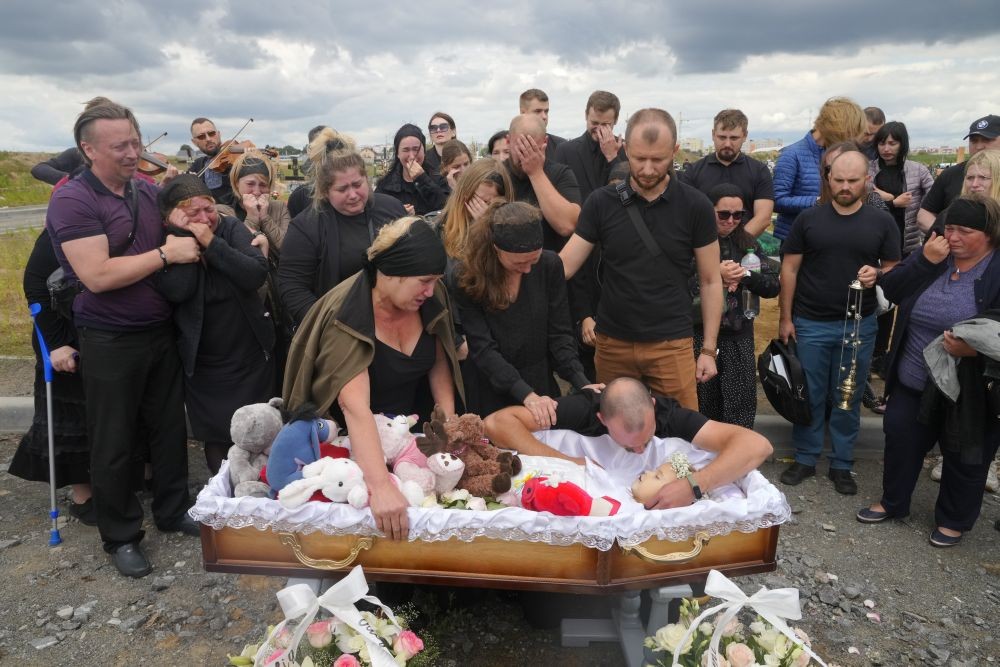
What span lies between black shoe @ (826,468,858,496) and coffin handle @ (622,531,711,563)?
94.9 inches

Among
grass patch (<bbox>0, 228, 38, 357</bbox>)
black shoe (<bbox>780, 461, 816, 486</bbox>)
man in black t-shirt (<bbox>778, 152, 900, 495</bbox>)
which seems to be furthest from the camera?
grass patch (<bbox>0, 228, 38, 357</bbox>)

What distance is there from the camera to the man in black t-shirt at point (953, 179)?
186 inches

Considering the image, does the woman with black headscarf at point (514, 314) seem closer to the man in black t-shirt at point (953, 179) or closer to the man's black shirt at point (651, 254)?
the man's black shirt at point (651, 254)

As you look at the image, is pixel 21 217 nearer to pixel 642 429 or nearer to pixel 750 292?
pixel 750 292

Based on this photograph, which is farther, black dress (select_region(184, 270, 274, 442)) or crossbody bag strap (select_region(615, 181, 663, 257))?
black dress (select_region(184, 270, 274, 442))

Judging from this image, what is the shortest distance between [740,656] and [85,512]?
12.3ft

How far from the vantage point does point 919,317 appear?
3.81 meters

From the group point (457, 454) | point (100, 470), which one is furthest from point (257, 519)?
point (100, 470)

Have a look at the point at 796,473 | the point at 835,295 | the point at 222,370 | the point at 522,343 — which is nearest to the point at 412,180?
the point at 222,370

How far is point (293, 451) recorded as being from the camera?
8.78ft

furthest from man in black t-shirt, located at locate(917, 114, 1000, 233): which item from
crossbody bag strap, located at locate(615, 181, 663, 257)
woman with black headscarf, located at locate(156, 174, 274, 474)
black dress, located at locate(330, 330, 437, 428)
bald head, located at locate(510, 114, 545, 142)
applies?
woman with black headscarf, located at locate(156, 174, 274, 474)

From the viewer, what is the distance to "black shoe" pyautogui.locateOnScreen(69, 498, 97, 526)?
4.06 meters

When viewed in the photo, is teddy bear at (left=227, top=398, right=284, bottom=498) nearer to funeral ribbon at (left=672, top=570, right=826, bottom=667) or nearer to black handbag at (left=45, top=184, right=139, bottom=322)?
black handbag at (left=45, top=184, right=139, bottom=322)

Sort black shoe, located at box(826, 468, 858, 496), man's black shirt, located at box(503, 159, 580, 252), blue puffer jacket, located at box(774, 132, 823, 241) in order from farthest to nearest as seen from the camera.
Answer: blue puffer jacket, located at box(774, 132, 823, 241) < black shoe, located at box(826, 468, 858, 496) < man's black shirt, located at box(503, 159, 580, 252)
